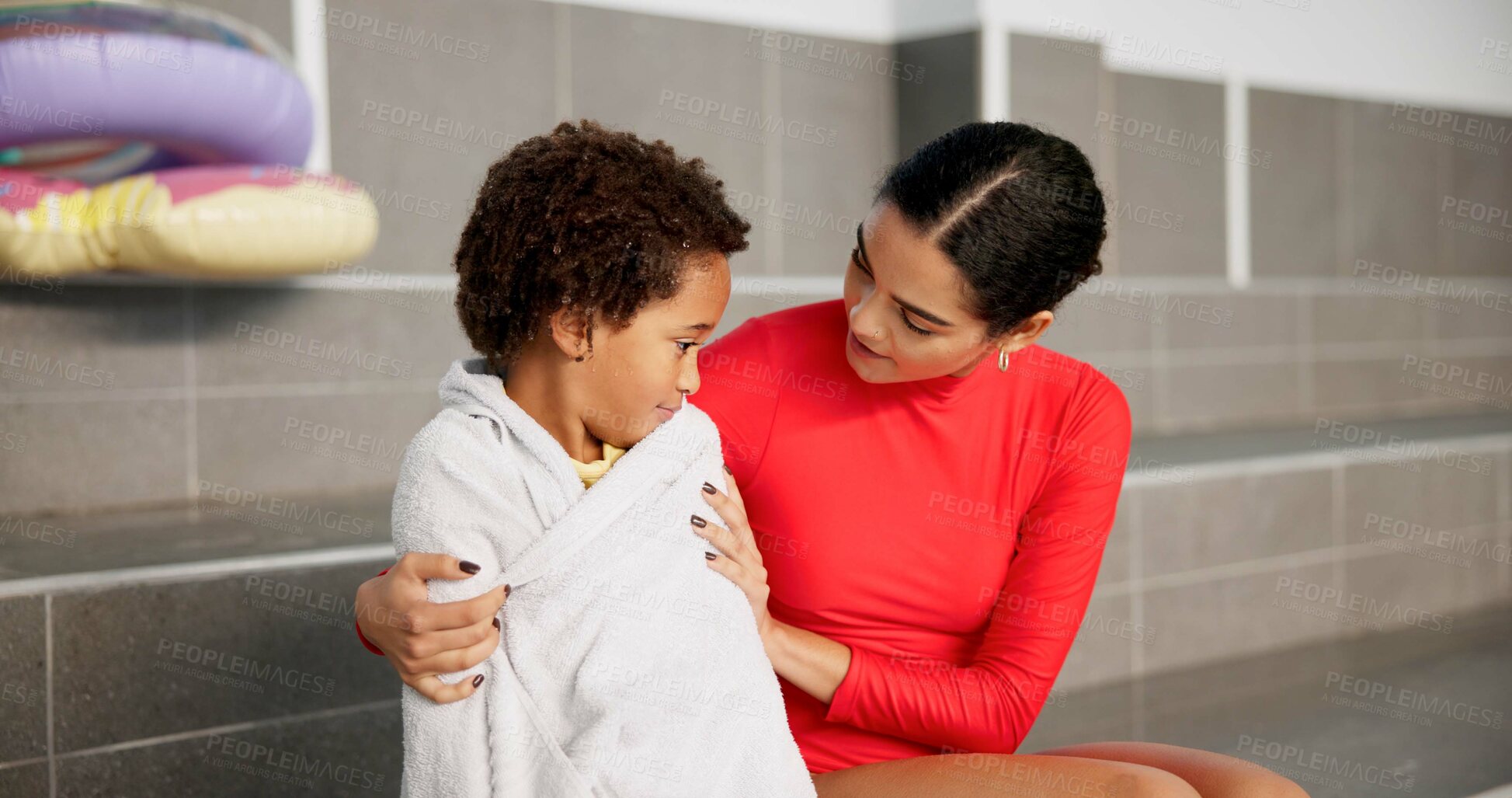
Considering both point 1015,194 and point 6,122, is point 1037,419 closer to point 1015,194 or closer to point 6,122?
point 1015,194

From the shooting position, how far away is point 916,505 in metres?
1.60

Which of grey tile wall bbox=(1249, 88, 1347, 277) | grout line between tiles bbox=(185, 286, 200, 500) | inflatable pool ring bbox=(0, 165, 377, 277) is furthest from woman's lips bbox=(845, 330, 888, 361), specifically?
grey tile wall bbox=(1249, 88, 1347, 277)

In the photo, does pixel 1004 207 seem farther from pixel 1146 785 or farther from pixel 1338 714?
pixel 1338 714

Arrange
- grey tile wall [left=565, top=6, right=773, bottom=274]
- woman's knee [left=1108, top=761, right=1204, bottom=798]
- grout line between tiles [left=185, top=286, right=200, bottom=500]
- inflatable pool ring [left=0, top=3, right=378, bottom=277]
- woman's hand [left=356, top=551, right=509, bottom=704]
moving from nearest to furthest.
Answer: woman's hand [left=356, top=551, right=509, bottom=704]
woman's knee [left=1108, top=761, right=1204, bottom=798]
inflatable pool ring [left=0, top=3, right=378, bottom=277]
grout line between tiles [left=185, top=286, right=200, bottom=500]
grey tile wall [left=565, top=6, right=773, bottom=274]

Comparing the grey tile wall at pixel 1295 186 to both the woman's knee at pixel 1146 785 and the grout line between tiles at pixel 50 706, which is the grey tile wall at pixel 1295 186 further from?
the grout line between tiles at pixel 50 706

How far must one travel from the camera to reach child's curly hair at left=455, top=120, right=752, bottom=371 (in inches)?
48.4

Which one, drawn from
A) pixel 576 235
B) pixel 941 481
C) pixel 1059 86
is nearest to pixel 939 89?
pixel 1059 86

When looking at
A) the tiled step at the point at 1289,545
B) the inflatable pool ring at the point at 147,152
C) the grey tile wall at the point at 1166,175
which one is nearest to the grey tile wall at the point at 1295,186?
the grey tile wall at the point at 1166,175

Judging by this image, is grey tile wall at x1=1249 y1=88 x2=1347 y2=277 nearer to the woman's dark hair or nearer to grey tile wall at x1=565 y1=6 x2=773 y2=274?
grey tile wall at x1=565 y1=6 x2=773 y2=274

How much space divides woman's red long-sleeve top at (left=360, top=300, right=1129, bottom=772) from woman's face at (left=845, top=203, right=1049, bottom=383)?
11cm

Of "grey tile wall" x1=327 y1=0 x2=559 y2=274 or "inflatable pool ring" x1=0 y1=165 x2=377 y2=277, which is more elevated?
"grey tile wall" x1=327 y1=0 x2=559 y2=274

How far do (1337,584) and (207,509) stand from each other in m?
3.16

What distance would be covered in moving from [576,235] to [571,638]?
1.27ft

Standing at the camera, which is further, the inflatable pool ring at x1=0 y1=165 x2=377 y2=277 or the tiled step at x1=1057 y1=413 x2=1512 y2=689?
the tiled step at x1=1057 y1=413 x2=1512 y2=689
